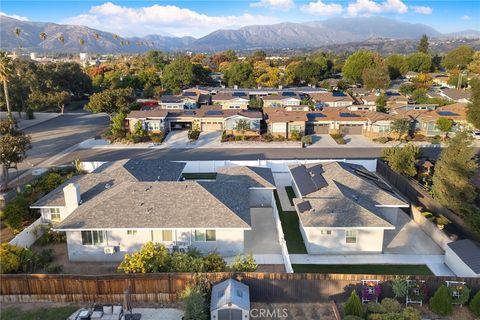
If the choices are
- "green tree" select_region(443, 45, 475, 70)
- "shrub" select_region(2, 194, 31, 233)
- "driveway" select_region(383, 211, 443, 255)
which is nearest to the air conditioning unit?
"shrub" select_region(2, 194, 31, 233)

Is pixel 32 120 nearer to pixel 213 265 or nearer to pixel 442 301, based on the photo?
pixel 213 265

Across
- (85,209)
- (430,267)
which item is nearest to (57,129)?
(85,209)

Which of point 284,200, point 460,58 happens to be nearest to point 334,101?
point 284,200

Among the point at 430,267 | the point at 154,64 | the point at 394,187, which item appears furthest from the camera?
the point at 154,64

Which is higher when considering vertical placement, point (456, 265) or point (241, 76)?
point (241, 76)

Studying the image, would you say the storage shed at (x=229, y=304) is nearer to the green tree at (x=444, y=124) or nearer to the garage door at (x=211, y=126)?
the garage door at (x=211, y=126)

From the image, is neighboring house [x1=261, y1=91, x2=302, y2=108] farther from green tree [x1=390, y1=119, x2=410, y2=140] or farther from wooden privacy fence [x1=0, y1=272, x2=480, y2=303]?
wooden privacy fence [x1=0, y1=272, x2=480, y2=303]

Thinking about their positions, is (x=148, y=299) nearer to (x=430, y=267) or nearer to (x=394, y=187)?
(x=430, y=267)
